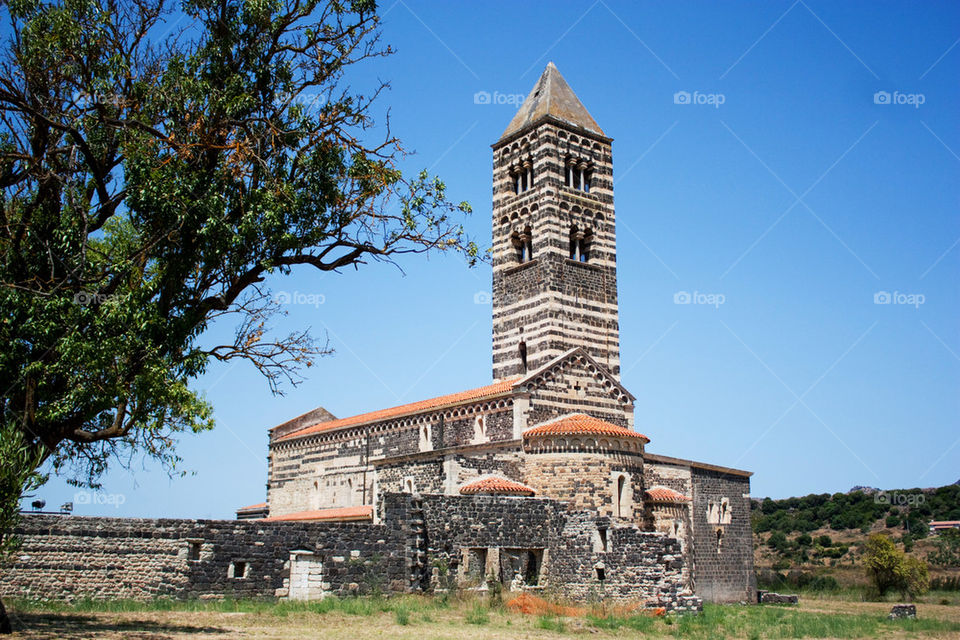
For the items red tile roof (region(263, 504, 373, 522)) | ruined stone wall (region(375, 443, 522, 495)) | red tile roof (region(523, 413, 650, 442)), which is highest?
red tile roof (region(523, 413, 650, 442))

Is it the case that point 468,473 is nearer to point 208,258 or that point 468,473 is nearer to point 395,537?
point 395,537

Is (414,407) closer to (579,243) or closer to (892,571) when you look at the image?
(579,243)

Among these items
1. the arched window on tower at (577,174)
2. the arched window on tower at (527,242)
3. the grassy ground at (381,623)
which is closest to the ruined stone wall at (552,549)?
the grassy ground at (381,623)

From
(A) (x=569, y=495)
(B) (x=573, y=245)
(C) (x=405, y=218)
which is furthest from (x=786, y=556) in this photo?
(C) (x=405, y=218)

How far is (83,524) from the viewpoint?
18109 millimetres

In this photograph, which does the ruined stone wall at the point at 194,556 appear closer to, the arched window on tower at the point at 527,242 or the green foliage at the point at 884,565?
the arched window on tower at the point at 527,242

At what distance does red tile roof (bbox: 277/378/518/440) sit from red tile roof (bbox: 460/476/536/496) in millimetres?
4724

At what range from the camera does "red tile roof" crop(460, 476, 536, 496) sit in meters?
27.2

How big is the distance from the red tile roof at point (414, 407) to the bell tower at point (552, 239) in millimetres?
1944

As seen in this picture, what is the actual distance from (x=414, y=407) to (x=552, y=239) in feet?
32.3

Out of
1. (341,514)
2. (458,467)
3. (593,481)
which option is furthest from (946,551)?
(341,514)

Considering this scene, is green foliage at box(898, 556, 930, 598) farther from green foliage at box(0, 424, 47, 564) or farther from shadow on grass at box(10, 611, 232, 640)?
green foliage at box(0, 424, 47, 564)

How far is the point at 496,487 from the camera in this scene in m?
27.2

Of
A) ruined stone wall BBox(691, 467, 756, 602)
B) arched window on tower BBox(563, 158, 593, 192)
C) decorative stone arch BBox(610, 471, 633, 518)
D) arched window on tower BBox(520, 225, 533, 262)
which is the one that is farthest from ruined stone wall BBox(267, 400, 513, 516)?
arched window on tower BBox(563, 158, 593, 192)
